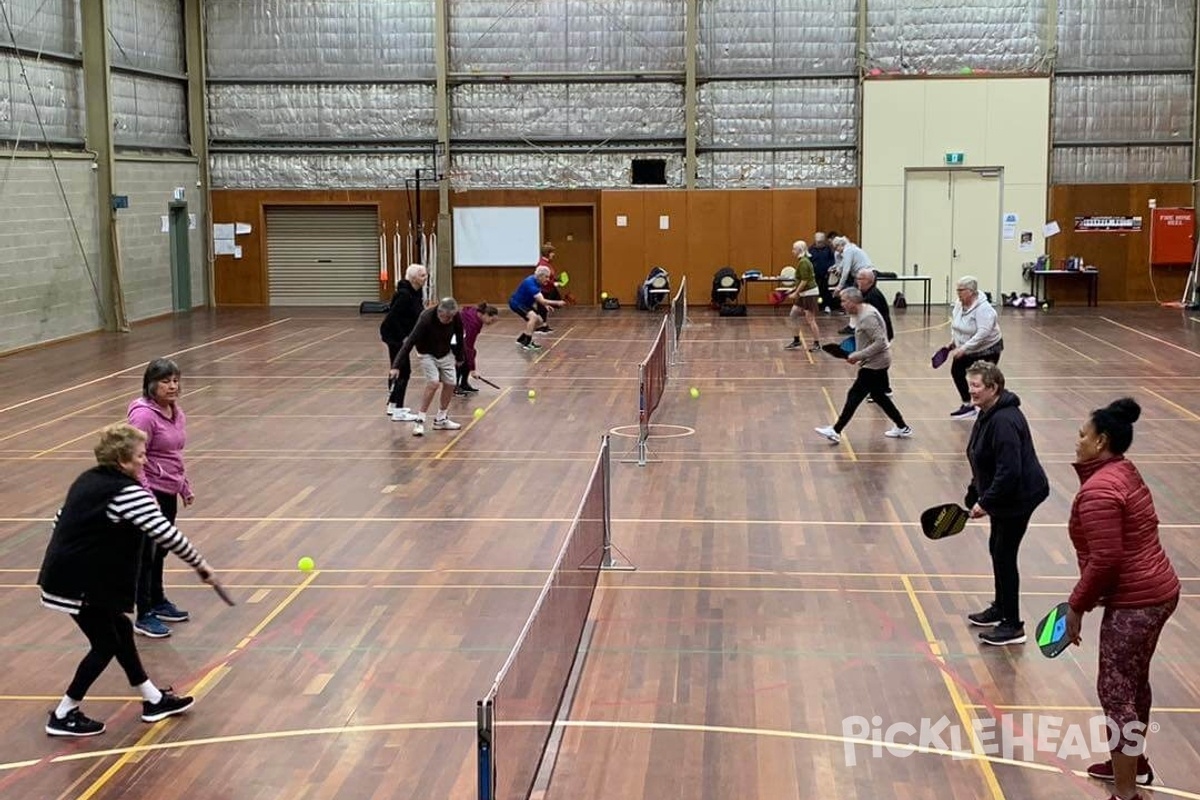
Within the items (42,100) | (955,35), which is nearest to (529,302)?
(42,100)

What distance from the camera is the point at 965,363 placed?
1836cm

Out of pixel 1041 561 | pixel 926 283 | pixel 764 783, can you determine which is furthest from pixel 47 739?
pixel 926 283

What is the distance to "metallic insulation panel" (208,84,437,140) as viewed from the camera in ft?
121

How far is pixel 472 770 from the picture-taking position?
25.2 ft

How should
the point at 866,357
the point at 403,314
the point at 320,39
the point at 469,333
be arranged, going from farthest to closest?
1. the point at 320,39
2. the point at 469,333
3. the point at 403,314
4. the point at 866,357

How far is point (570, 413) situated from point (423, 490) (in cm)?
511

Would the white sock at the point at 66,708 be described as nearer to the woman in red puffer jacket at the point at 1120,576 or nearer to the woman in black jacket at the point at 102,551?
the woman in black jacket at the point at 102,551

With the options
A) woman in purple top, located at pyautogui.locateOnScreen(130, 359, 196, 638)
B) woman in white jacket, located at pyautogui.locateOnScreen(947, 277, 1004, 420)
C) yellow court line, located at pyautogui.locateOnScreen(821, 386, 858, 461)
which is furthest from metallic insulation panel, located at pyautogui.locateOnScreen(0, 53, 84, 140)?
woman in purple top, located at pyautogui.locateOnScreen(130, 359, 196, 638)

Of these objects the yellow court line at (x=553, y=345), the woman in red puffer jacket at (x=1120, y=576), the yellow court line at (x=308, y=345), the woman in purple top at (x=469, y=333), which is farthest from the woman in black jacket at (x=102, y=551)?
the yellow court line at (x=308, y=345)

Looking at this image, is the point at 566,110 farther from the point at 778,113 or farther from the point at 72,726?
the point at 72,726

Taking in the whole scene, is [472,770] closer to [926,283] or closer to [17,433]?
[17,433]

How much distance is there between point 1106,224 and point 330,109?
786 inches

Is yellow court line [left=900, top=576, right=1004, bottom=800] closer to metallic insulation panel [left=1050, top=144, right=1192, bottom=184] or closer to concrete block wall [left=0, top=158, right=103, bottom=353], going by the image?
concrete block wall [left=0, top=158, right=103, bottom=353]

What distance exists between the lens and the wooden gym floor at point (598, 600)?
7.73 meters
